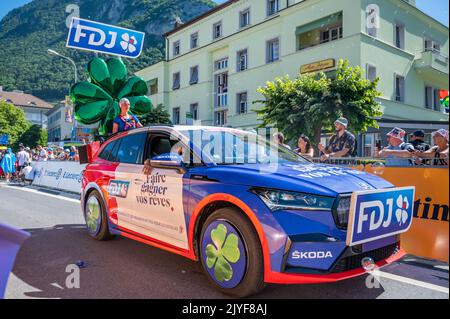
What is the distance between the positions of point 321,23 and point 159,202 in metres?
20.6

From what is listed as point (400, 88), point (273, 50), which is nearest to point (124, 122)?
point (400, 88)

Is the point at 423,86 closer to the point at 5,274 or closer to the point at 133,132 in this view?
the point at 133,132

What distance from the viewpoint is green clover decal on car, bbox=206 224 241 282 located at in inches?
128

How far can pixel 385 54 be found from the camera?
21609mm

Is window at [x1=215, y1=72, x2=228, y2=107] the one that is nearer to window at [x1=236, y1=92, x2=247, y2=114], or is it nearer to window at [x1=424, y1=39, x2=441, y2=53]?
window at [x1=236, y1=92, x2=247, y2=114]

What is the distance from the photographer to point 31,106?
9869 centimetres

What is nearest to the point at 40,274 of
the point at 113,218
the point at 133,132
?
the point at 113,218

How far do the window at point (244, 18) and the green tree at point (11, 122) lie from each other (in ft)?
160

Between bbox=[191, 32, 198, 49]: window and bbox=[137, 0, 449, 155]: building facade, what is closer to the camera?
bbox=[137, 0, 449, 155]: building facade

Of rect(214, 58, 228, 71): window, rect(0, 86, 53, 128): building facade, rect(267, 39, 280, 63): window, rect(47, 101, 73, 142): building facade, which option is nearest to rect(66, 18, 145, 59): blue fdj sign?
rect(267, 39, 280, 63): window

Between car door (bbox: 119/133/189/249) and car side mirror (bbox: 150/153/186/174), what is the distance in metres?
0.06

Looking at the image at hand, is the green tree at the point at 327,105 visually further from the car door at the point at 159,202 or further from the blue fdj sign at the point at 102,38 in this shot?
the car door at the point at 159,202

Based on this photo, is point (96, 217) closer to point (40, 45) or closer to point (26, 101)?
point (40, 45)

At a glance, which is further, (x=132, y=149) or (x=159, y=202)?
(x=132, y=149)
